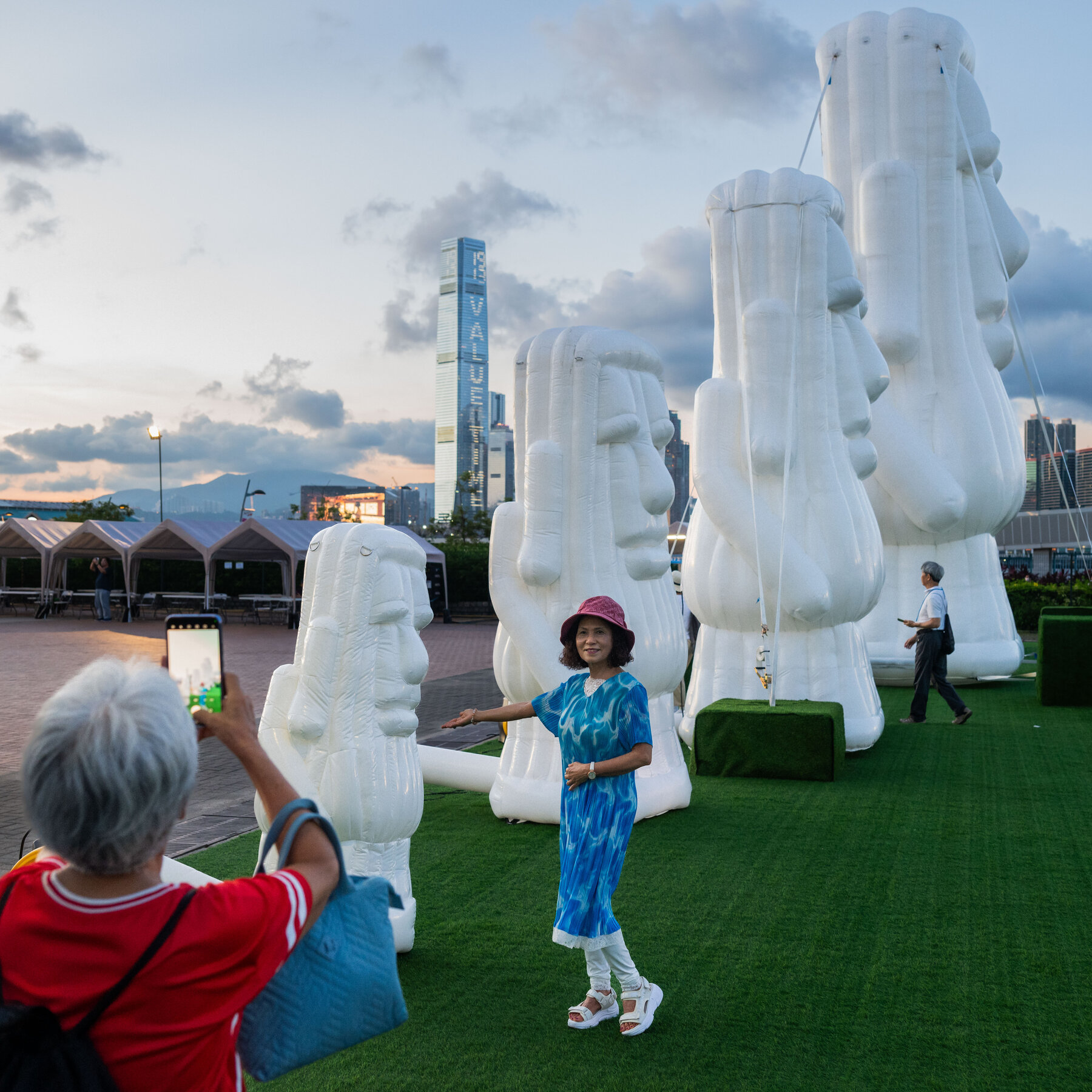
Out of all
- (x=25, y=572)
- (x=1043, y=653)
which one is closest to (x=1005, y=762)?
(x=1043, y=653)

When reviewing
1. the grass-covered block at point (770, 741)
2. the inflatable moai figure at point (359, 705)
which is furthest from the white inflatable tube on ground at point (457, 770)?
the inflatable moai figure at point (359, 705)

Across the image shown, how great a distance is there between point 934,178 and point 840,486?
6.02 metres

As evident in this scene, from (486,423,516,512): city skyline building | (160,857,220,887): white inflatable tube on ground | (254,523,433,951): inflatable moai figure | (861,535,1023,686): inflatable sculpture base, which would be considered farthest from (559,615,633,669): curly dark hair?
(486,423,516,512): city skyline building

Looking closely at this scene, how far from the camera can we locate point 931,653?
10133 mm

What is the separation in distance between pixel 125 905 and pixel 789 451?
290 inches

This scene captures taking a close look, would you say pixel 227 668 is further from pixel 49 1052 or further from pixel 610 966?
pixel 49 1052

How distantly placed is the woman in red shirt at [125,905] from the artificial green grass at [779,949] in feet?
6.42

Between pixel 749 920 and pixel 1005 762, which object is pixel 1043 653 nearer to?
pixel 1005 762

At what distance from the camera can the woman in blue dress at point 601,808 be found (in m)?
3.45

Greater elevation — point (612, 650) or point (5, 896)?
point (612, 650)

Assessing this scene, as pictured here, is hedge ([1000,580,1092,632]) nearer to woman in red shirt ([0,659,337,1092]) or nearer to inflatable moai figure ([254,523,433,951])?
inflatable moai figure ([254,523,433,951])

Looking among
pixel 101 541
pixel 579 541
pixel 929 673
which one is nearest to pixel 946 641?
pixel 929 673

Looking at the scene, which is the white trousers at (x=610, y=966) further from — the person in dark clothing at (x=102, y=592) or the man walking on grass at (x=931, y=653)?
the person in dark clothing at (x=102, y=592)

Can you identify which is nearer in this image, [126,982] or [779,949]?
[126,982]
